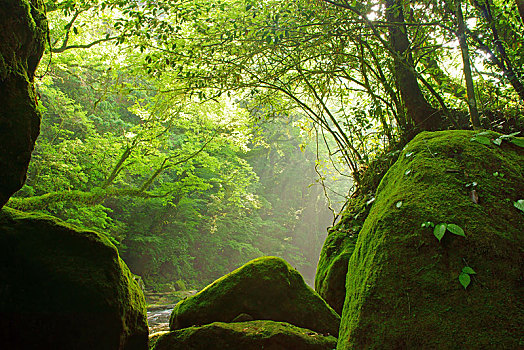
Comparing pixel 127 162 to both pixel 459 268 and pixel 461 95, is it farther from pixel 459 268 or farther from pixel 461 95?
pixel 459 268

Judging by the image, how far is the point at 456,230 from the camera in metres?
1.61

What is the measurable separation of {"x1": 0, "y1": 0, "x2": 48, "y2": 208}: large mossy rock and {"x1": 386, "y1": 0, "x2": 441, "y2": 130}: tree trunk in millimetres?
3724

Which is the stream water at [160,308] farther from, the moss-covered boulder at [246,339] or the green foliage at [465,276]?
the green foliage at [465,276]

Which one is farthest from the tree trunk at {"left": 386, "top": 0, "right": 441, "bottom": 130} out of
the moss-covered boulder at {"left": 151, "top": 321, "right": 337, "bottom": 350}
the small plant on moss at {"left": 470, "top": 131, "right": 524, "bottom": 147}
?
the moss-covered boulder at {"left": 151, "top": 321, "right": 337, "bottom": 350}

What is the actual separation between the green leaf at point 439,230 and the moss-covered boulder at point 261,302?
1.86 m

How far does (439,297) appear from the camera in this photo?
153cm

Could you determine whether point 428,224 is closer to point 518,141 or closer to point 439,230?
point 439,230

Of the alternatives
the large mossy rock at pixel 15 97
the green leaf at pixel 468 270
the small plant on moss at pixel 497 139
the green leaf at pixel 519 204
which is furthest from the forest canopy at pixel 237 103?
the green leaf at pixel 468 270

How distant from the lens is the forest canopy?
3.42 metres

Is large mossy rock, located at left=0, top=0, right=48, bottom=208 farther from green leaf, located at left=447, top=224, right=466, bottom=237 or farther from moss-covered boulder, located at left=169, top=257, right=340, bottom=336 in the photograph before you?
green leaf, located at left=447, top=224, right=466, bottom=237

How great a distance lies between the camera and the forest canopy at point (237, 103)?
3422 millimetres

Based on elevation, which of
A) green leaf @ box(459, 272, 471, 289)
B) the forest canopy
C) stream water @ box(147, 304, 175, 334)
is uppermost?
the forest canopy

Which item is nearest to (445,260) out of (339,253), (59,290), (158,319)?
(339,253)

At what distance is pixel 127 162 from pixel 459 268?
9.31 m
